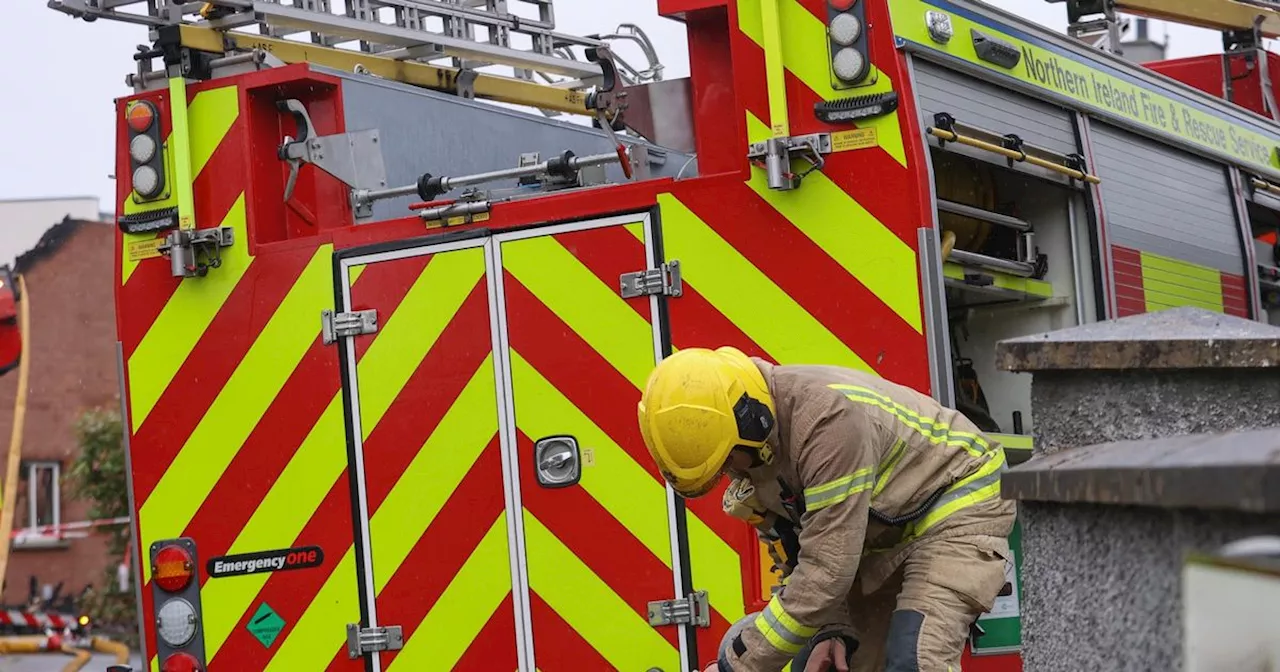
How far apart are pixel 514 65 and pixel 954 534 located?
340 cm

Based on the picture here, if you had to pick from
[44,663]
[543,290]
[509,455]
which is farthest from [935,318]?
[44,663]

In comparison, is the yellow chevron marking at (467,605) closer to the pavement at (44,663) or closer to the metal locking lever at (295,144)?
the metal locking lever at (295,144)

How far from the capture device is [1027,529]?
2.94m

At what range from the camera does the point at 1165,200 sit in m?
6.17

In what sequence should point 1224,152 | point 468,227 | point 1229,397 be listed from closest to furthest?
1. point 1229,397
2. point 468,227
3. point 1224,152

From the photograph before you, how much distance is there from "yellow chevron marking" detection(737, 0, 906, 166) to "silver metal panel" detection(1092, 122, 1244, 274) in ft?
3.85

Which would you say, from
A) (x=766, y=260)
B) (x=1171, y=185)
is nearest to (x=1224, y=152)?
(x=1171, y=185)

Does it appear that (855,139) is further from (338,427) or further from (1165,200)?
(1165,200)

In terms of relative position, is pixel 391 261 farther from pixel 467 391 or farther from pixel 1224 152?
pixel 1224 152

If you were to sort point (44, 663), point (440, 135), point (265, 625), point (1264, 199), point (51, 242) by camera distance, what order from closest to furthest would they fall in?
point (265, 625) < point (440, 135) < point (1264, 199) < point (44, 663) < point (51, 242)

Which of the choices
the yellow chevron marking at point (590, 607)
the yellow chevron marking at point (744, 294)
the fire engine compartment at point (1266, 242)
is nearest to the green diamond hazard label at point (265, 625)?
the yellow chevron marking at point (590, 607)

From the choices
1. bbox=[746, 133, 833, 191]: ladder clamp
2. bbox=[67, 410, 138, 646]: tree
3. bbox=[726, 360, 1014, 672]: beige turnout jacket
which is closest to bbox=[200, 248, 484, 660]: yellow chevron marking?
bbox=[746, 133, 833, 191]: ladder clamp

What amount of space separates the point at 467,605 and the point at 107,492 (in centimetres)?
1851

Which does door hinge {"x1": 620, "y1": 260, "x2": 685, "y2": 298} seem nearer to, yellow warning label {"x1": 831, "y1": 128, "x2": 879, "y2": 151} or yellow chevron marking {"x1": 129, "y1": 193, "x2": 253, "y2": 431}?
yellow warning label {"x1": 831, "y1": 128, "x2": 879, "y2": 151}
